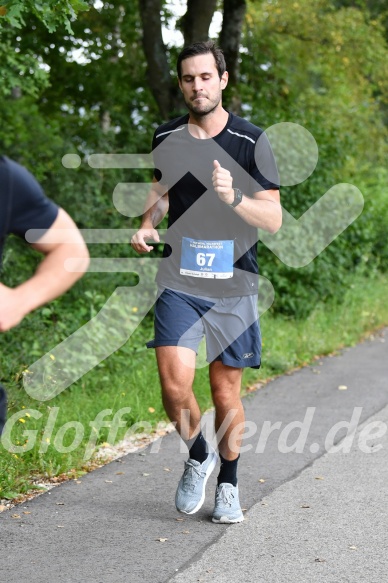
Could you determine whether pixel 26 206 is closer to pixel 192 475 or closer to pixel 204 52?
pixel 204 52

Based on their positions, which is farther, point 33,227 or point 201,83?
point 201,83

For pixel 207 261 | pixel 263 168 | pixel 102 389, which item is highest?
pixel 263 168

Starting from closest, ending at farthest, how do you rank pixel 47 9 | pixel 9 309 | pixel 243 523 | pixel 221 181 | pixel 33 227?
pixel 9 309, pixel 33 227, pixel 221 181, pixel 243 523, pixel 47 9

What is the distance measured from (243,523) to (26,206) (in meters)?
2.62

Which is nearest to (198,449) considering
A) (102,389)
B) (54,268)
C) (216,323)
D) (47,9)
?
(216,323)

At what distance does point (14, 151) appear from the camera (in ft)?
41.1

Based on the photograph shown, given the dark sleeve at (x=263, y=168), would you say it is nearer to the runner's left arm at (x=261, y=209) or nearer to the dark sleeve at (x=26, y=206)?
the runner's left arm at (x=261, y=209)

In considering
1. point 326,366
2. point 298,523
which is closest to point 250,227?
point 298,523

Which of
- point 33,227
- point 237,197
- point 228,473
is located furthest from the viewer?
point 228,473

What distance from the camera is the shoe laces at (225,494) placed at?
5.14 meters

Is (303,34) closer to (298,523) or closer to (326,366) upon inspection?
(326,366)

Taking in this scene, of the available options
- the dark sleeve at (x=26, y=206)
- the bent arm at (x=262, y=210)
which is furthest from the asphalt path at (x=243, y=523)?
the dark sleeve at (x=26, y=206)

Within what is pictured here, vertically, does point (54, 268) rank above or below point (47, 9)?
below

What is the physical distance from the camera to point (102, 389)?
8.20 metres
